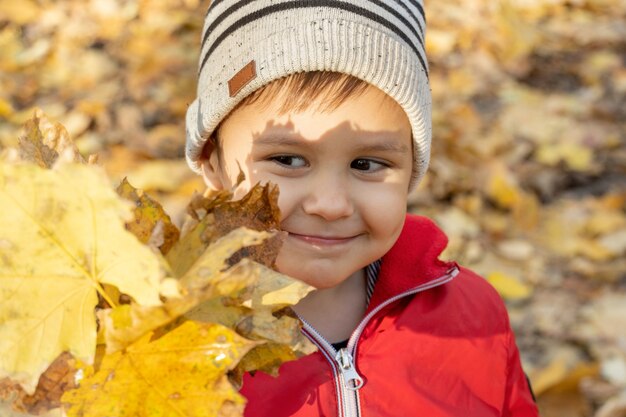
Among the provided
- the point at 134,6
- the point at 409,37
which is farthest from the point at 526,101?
the point at 409,37

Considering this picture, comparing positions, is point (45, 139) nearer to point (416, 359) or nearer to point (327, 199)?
point (327, 199)

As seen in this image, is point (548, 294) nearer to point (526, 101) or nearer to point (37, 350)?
point (526, 101)

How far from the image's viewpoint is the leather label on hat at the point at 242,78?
4.44 feet

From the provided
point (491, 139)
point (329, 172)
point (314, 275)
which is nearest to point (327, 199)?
point (329, 172)

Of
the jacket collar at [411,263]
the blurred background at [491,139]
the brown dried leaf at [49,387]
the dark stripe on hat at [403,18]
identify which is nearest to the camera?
the brown dried leaf at [49,387]

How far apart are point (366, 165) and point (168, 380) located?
27.6 inches

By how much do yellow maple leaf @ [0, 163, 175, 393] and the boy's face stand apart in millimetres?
625

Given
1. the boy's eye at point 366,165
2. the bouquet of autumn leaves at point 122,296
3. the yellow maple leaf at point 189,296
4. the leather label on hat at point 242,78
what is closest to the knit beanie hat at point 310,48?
Result: the leather label on hat at point 242,78

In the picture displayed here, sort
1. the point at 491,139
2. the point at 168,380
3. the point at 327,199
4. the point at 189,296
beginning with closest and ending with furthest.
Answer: the point at 189,296 < the point at 168,380 < the point at 327,199 < the point at 491,139

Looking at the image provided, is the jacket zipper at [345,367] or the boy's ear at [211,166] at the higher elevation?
the boy's ear at [211,166]

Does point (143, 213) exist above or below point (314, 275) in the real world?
above

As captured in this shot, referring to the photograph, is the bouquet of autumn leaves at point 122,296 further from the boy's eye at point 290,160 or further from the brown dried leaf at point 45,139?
the boy's eye at point 290,160

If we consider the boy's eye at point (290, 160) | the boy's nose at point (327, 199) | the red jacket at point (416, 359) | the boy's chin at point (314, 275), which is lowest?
the red jacket at point (416, 359)

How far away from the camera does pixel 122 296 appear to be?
766 mm
